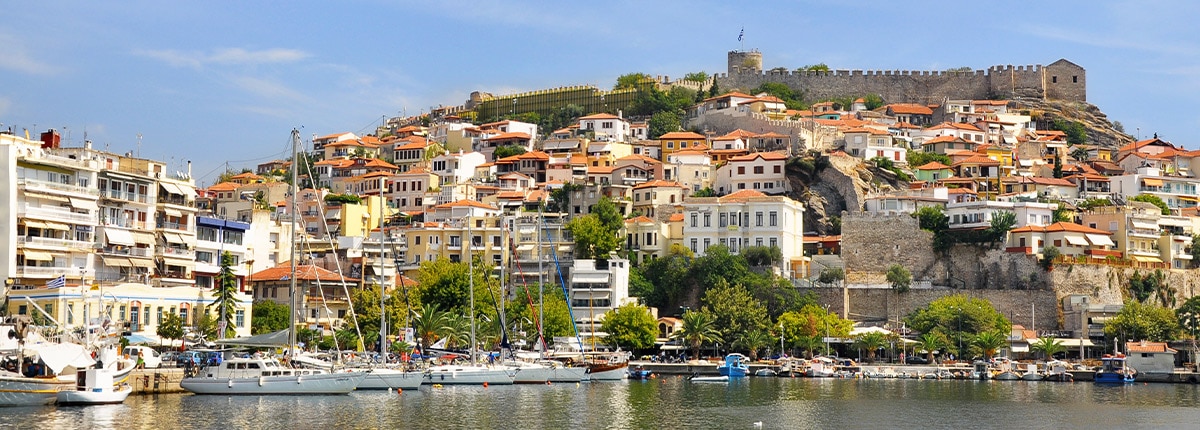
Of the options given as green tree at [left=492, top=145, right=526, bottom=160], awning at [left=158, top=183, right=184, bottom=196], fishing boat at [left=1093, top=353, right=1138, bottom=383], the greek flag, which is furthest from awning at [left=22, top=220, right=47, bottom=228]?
green tree at [left=492, top=145, right=526, bottom=160]

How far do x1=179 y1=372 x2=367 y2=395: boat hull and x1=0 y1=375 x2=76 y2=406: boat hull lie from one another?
5.78m

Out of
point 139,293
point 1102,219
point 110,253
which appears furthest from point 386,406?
point 1102,219

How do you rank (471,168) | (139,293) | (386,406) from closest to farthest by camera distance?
1. (386,406)
2. (139,293)
3. (471,168)

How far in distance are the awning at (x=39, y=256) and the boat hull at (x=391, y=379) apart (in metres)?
13.2

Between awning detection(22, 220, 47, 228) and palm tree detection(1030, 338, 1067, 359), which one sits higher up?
awning detection(22, 220, 47, 228)

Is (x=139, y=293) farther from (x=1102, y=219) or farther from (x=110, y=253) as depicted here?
(x=1102, y=219)

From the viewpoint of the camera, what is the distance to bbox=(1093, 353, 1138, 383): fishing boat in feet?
236

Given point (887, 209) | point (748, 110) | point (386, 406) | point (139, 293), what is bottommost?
point (386, 406)

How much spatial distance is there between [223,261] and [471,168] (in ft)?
147

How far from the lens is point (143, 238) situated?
2574 inches

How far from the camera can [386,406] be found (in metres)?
51.0

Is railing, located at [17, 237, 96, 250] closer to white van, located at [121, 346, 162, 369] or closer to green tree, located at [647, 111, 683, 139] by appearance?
white van, located at [121, 346, 162, 369]

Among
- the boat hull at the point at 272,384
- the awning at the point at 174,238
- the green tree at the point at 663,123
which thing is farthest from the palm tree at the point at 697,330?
the green tree at the point at 663,123

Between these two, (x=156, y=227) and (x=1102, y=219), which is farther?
(x=1102, y=219)
